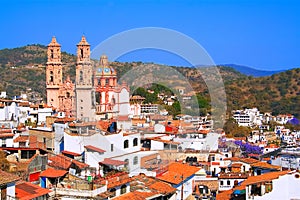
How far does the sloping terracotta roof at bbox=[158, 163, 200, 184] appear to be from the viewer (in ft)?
44.5

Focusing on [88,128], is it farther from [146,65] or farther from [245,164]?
[146,65]

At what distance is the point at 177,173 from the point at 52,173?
11.3 ft

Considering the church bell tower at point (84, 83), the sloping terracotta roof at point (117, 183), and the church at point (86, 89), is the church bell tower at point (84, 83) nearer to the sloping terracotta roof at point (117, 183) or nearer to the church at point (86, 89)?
the church at point (86, 89)

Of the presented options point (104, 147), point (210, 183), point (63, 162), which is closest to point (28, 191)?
point (63, 162)

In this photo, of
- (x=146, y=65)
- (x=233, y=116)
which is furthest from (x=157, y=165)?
(x=233, y=116)

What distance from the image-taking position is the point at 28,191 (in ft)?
33.4

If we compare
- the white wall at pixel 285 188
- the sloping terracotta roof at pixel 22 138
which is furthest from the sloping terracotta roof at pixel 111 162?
the white wall at pixel 285 188

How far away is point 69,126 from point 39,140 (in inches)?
37.8

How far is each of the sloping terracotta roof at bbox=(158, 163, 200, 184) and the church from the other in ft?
38.8

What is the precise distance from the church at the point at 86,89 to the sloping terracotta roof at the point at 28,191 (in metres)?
16.1

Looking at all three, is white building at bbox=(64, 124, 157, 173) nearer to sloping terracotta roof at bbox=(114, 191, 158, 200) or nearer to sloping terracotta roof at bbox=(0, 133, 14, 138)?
sloping terracotta roof at bbox=(0, 133, 14, 138)

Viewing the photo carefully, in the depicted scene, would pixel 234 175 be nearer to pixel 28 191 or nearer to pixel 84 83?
pixel 28 191

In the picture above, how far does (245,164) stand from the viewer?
17828 mm

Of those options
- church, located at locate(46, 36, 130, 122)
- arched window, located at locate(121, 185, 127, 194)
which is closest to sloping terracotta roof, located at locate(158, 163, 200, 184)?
arched window, located at locate(121, 185, 127, 194)
